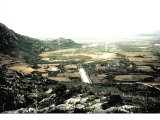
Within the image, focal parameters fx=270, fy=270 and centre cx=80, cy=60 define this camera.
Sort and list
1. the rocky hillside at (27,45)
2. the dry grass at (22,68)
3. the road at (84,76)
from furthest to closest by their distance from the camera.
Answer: the rocky hillside at (27,45)
the dry grass at (22,68)
the road at (84,76)

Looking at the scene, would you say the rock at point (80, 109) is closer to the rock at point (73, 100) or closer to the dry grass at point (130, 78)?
the rock at point (73, 100)

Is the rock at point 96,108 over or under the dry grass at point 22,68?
under

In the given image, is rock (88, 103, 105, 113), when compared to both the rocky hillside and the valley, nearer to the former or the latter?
the valley

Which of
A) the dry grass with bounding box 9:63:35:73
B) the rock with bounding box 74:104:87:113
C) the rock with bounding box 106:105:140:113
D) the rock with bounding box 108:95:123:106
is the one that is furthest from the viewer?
the dry grass with bounding box 9:63:35:73

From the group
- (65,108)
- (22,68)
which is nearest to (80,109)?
(65,108)

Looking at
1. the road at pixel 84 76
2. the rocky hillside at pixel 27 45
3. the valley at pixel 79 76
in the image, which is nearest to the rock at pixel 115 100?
the valley at pixel 79 76

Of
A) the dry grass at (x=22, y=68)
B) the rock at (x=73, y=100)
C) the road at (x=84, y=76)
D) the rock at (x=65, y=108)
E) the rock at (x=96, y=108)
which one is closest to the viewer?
the rock at (x=96, y=108)

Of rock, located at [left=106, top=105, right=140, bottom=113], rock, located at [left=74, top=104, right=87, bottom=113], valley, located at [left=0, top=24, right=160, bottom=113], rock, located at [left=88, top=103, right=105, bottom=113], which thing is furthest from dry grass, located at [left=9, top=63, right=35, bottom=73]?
rock, located at [left=106, top=105, right=140, bottom=113]

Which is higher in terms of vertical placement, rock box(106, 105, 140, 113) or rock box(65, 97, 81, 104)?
rock box(65, 97, 81, 104)

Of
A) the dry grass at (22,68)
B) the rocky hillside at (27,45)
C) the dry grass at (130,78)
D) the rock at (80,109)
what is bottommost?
the rock at (80,109)

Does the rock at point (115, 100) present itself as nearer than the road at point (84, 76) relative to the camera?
Yes

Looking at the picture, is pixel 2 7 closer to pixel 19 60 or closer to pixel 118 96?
pixel 19 60
